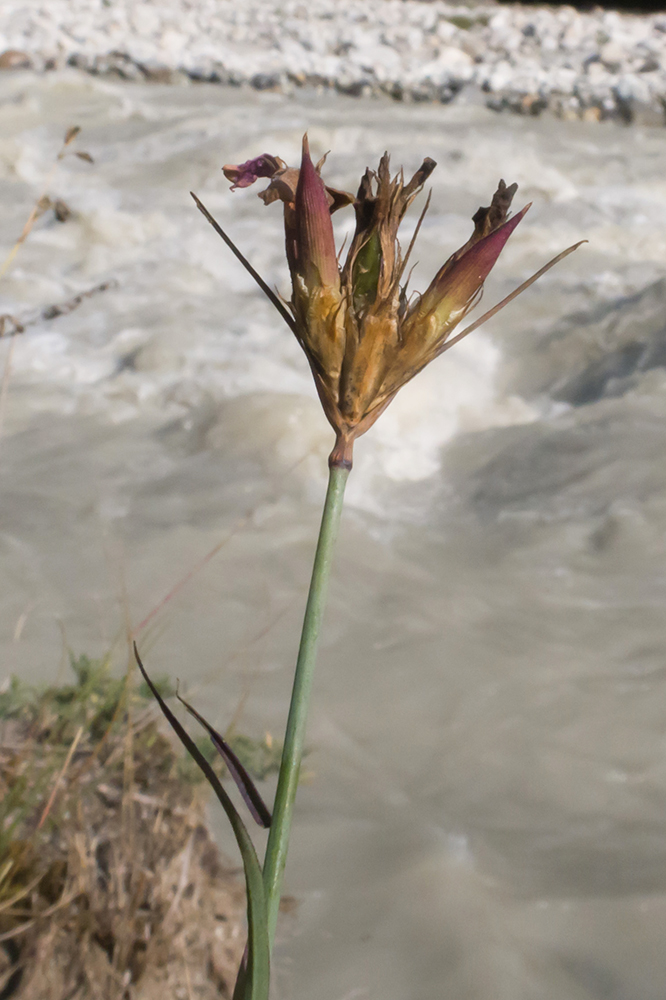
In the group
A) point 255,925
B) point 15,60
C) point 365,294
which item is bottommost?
point 15,60

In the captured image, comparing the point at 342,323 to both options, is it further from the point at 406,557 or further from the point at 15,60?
the point at 15,60

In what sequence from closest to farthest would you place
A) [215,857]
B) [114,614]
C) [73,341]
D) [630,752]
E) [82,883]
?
1. [82,883]
2. [215,857]
3. [630,752]
4. [114,614]
5. [73,341]

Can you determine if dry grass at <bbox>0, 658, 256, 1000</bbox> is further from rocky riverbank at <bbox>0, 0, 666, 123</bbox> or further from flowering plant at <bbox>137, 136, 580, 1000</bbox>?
rocky riverbank at <bbox>0, 0, 666, 123</bbox>

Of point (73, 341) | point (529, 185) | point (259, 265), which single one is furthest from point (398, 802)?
point (529, 185)

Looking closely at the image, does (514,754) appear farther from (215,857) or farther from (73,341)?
(73,341)

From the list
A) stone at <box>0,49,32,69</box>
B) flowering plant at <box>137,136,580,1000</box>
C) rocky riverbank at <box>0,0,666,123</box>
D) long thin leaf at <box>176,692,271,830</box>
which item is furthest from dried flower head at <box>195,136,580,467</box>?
stone at <box>0,49,32,69</box>

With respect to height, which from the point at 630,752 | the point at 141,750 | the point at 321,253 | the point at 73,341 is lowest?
the point at 73,341

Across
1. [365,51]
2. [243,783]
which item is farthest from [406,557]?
[365,51]
